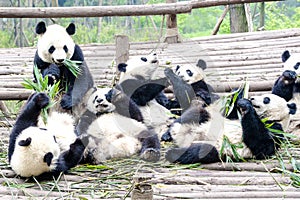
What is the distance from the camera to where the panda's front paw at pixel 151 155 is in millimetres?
4020

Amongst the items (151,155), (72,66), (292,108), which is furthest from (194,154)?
(72,66)

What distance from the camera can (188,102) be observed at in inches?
199

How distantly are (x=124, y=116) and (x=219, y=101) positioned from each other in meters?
0.89

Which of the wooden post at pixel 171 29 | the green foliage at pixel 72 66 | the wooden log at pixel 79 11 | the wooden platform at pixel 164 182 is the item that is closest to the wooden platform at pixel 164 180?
the wooden platform at pixel 164 182

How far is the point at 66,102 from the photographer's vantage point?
186 inches

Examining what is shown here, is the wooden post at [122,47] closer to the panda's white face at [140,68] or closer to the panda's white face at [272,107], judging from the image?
the panda's white face at [140,68]

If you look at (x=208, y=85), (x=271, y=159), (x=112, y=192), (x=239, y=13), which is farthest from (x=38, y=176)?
(x=239, y=13)

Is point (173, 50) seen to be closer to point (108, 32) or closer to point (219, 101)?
point (219, 101)

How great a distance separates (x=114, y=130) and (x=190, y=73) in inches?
47.7

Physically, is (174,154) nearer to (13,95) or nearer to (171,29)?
(13,95)

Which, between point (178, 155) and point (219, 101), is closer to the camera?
point (178, 155)

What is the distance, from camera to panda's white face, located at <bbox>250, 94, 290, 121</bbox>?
14.6 feet

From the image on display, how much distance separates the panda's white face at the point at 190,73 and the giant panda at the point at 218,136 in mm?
573

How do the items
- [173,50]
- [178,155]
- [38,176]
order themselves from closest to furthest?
[38,176]
[178,155]
[173,50]
